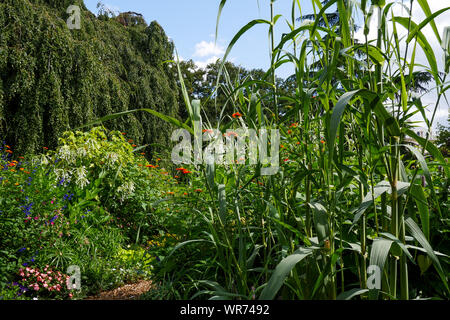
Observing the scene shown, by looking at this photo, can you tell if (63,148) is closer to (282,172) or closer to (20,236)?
(20,236)

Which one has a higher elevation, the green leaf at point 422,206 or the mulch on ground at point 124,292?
the green leaf at point 422,206

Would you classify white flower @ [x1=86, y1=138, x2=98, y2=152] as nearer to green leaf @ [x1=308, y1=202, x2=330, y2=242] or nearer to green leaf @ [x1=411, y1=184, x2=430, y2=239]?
green leaf @ [x1=308, y1=202, x2=330, y2=242]

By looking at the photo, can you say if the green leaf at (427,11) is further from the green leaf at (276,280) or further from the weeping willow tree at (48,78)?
the weeping willow tree at (48,78)

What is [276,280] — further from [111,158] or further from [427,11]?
[111,158]

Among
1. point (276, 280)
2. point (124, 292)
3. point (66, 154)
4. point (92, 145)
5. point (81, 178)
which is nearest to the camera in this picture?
point (276, 280)

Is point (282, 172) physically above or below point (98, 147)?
below

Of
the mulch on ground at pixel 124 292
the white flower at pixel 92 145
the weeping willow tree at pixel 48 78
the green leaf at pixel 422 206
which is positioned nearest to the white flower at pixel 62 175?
the white flower at pixel 92 145

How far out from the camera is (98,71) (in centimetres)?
547

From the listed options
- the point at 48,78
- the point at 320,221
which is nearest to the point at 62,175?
the point at 48,78

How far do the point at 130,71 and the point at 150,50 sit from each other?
95 centimetres

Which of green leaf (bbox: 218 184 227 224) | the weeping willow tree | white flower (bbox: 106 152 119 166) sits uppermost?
the weeping willow tree

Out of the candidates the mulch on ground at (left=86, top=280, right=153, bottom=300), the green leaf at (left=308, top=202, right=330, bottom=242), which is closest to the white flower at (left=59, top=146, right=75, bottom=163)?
the mulch on ground at (left=86, top=280, right=153, bottom=300)
